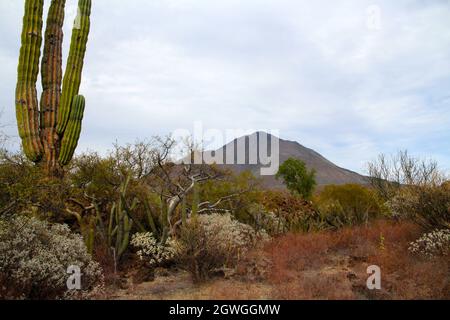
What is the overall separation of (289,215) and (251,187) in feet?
7.31

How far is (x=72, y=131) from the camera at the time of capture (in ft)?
33.8

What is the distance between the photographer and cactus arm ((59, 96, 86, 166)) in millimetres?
10297

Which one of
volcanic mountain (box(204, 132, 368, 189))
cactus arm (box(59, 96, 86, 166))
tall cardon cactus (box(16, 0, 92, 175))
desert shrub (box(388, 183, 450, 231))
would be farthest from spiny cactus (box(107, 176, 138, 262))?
volcanic mountain (box(204, 132, 368, 189))

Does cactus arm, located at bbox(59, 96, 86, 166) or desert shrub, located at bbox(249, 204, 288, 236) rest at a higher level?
cactus arm, located at bbox(59, 96, 86, 166)

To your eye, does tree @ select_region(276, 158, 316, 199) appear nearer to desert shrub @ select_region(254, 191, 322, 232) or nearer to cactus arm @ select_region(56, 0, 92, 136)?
desert shrub @ select_region(254, 191, 322, 232)

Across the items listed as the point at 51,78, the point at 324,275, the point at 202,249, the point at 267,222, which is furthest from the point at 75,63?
the point at 324,275

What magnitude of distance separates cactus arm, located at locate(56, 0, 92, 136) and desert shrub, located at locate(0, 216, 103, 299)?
435 centimetres

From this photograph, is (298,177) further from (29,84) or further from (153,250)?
(153,250)

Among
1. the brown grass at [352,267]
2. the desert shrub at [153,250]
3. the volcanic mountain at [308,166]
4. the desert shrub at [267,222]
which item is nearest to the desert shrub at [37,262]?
the desert shrub at [153,250]

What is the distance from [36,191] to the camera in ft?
22.2

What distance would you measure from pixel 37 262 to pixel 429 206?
771 cm
